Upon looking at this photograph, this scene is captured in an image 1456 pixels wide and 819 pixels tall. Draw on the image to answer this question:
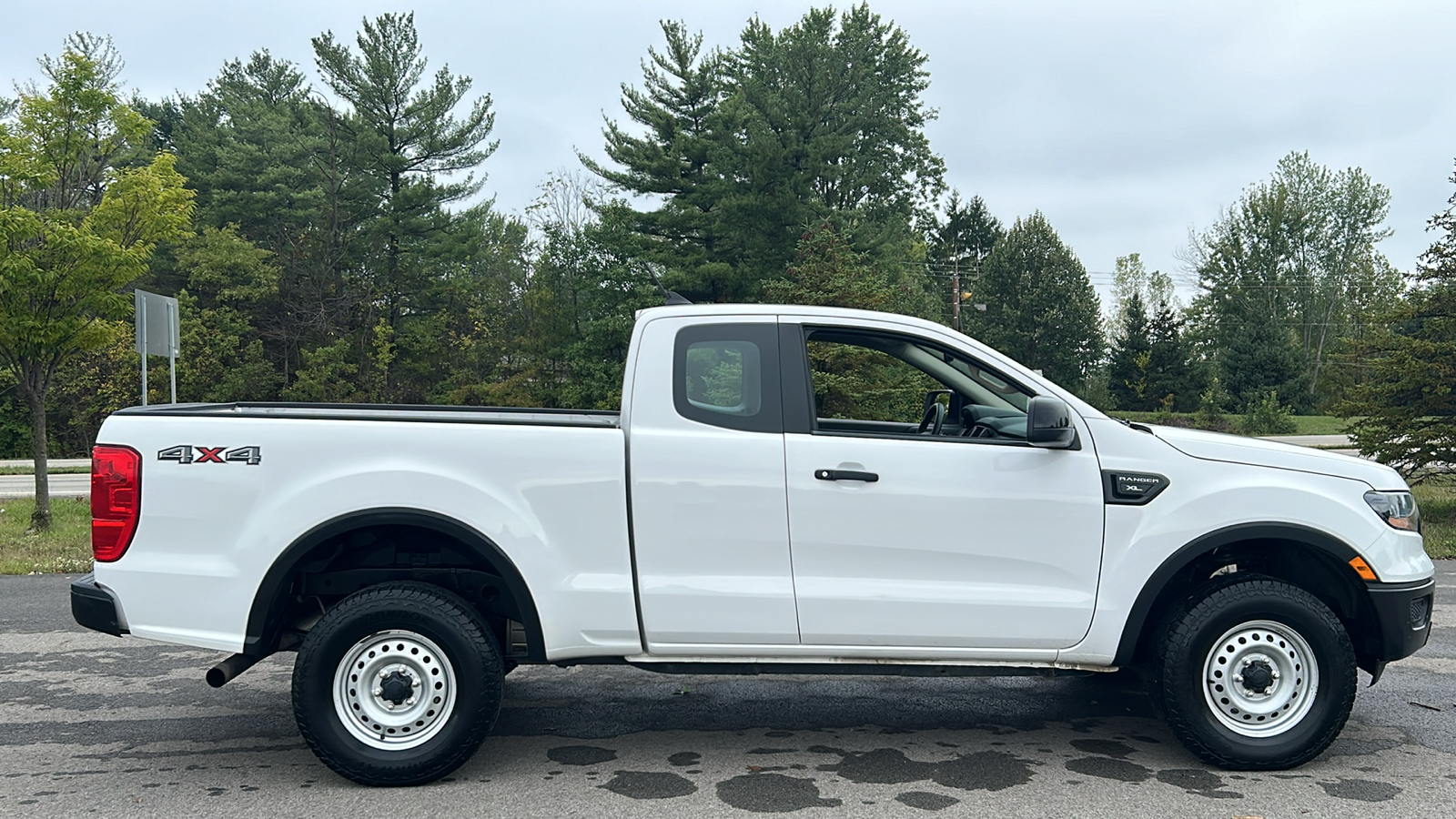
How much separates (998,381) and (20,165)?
13.0 m

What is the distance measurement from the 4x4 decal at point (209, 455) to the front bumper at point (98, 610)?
63cm

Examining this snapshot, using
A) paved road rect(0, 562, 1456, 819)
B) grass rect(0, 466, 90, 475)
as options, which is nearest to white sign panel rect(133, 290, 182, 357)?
paved road rect(0, 562, 1456, 819)

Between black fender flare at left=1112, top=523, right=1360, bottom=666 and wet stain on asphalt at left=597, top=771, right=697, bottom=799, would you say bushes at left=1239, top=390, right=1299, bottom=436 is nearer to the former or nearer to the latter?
black fender flare at left=1112, top=523, right=1360, bottom=666

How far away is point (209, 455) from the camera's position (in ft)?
14.2

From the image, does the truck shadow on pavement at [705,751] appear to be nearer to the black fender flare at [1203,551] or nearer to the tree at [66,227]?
the black fender flare at [1203,551]

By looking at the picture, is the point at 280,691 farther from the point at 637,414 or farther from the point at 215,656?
the point at 637,414

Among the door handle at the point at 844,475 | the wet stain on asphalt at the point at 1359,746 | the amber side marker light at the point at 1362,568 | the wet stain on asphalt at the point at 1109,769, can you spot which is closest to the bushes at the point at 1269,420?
the wet stain on asphalt at the point at 1359,746

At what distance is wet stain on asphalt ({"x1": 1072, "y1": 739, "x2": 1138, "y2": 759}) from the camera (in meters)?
4.77

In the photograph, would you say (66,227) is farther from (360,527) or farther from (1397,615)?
(1397,615)

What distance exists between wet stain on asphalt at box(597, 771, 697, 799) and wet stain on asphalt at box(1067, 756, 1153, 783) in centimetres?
168

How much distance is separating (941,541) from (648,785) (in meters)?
1.58

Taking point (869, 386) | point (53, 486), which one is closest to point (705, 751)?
point (869, 386)

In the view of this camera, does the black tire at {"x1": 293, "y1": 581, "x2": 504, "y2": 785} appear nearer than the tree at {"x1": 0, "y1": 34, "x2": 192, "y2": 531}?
Yes

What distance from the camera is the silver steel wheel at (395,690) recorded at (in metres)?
4.32
